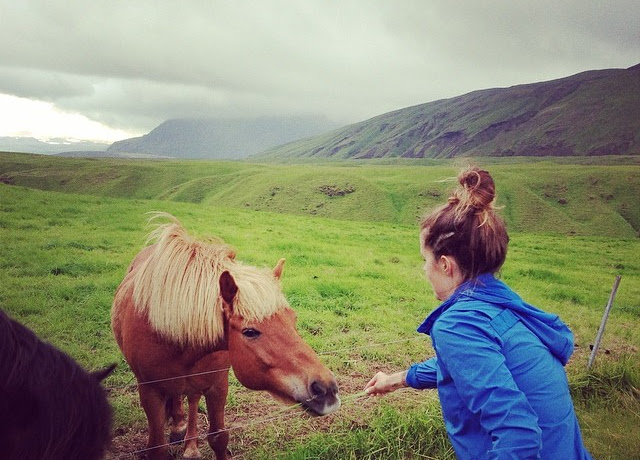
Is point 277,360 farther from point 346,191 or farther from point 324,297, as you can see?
point 346,191

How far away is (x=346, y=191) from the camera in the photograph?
98.2ft

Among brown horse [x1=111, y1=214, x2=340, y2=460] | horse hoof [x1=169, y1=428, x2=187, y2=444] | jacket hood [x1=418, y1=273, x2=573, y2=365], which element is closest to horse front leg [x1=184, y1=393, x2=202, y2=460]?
brown horse [x1=111, y1=214, x2=340, y2=460]

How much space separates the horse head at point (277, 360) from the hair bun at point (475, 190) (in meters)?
1.49

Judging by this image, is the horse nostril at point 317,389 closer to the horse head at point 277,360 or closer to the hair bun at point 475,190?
the horse head at point 277,360

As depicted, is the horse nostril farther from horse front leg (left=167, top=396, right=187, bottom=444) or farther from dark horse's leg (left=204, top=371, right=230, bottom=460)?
horse front leg (left=167, top=396, right=187, bottom=444)

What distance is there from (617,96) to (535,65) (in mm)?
111985

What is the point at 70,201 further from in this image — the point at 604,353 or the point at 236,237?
the point at 604,353

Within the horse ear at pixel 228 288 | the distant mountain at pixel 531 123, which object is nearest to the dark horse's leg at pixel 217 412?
the horse ear at pixel 228 288

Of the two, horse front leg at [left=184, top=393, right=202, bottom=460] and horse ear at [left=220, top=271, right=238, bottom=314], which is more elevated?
horse ear at [left=220, top=271, right=238, bottom=314]

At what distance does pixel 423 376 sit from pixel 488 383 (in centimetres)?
109

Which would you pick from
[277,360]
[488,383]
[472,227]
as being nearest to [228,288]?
[277,360]

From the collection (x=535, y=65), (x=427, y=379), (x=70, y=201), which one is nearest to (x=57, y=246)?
(x=70, y=201)

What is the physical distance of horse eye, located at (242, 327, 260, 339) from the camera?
2799mm

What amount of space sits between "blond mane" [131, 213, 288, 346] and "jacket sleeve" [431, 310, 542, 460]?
1.50 m
